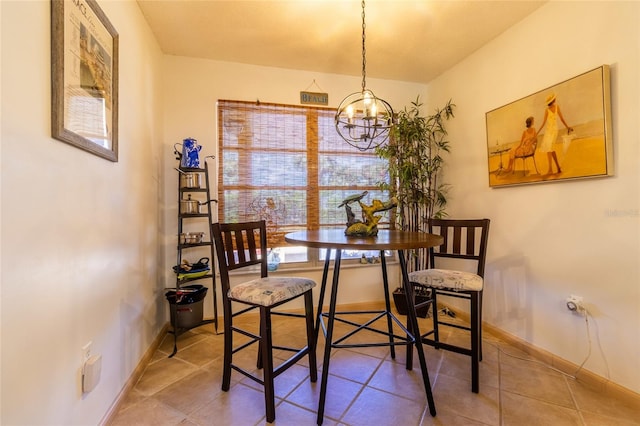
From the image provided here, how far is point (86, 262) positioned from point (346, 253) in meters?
2.40

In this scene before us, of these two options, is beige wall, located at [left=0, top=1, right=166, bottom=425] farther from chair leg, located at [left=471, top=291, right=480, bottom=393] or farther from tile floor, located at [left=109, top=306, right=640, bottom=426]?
chair leg, located at [left=471, top=291, right=480, bottom=393]

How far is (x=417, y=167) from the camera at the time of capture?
2.94 m

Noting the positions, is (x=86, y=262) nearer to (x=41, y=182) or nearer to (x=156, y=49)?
(x=41, y=182)

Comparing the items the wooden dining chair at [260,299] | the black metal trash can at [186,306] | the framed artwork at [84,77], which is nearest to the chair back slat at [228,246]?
the wooden dining chair at [260,299]

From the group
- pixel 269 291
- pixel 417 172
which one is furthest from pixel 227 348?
pixel 417 172

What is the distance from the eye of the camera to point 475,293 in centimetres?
172

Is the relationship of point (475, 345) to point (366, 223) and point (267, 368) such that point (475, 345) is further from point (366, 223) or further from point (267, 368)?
point (267, 368)

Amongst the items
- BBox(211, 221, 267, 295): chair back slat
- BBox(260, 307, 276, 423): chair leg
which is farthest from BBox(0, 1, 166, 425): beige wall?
BBox(260, 307, 276, 423): chair leg

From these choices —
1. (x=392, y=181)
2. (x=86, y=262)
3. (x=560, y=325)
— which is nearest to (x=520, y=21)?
(x=392, y=181)

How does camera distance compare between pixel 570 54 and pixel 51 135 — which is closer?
pixel 51 135

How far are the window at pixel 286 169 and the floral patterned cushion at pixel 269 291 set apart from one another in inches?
50.8

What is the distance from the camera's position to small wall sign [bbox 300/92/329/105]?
10.1 ft

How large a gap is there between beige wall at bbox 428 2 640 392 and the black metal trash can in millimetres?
2588

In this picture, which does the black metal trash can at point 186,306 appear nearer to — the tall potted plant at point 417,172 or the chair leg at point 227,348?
the chair leg at point 227,348
